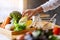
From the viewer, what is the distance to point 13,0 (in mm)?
3004

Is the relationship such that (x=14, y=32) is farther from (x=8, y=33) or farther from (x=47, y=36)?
(x=47, y=36)

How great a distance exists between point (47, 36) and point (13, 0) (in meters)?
2.27

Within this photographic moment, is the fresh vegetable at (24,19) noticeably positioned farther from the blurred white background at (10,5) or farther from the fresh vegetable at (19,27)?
the blurred white background at (10,5)

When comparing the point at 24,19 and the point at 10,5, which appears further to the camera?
the point at 10,5

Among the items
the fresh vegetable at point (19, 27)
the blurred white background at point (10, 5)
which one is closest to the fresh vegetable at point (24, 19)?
the fresh vegetable at point (19, 27)

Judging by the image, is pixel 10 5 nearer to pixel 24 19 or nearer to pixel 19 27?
pixel 24 19

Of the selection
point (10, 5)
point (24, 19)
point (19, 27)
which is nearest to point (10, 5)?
point (10, 5)

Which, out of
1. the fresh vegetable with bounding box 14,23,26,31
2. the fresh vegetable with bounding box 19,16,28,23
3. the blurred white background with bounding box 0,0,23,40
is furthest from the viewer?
the blurred white background with bounding box 0,0,23,40

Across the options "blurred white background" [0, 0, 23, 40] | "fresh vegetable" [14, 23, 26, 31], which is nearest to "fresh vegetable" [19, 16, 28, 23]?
"fresh vegetable" [14, 23, 26, 31]

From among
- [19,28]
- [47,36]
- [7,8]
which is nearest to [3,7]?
[7,8]

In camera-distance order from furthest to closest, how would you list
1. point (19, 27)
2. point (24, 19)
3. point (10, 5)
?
point (10, 5) < point (24, 19) < point (19, 27)

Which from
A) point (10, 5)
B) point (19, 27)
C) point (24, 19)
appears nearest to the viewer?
point (19, 27)

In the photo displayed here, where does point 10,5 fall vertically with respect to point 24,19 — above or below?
above

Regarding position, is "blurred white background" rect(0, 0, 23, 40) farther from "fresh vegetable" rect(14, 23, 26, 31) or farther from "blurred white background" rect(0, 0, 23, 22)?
"fresh vegetable" rect(14, 23, 26, 31)
